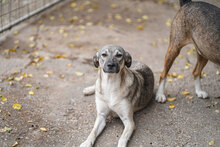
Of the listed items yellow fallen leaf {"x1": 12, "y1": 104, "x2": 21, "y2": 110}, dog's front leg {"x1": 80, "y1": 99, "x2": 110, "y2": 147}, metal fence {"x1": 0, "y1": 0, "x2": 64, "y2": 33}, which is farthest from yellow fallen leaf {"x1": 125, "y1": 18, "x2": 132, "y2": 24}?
yellow fallen leaf {"x1": 12, "y1": 104, "x2": 21, "y2": 110}

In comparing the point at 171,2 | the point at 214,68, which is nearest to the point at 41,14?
the point at 171,2

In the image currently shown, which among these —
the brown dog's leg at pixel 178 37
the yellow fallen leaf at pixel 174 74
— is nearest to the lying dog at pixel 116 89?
the brown dog's leg at pixel 178 37

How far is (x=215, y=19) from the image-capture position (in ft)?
15.1

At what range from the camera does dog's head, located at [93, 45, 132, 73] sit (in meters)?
4.24

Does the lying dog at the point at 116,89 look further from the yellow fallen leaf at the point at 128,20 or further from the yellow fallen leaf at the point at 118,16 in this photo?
the yellow fallen leaf at the point at 118,16

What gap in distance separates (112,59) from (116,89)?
1.70 ft

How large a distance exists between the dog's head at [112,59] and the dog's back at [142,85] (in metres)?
0.53

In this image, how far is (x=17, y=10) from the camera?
8906mm

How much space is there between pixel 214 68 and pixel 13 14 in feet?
19.1

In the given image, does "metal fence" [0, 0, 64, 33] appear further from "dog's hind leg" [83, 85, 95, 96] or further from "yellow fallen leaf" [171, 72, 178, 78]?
"yellow fallen leaf" [171, 72, 178, 78]

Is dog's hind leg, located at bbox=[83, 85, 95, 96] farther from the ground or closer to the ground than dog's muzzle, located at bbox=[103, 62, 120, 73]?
closer to the ground

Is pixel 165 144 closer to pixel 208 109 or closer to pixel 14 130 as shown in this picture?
pixel 208 109

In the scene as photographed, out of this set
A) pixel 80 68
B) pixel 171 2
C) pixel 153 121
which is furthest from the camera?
pixel 171 2

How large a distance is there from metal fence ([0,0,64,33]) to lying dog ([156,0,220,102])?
4562 mm
